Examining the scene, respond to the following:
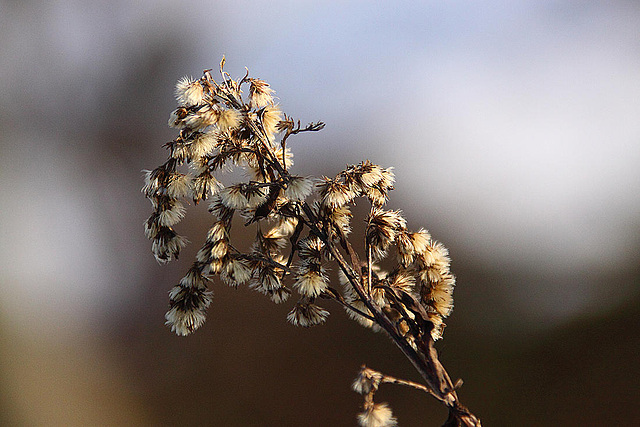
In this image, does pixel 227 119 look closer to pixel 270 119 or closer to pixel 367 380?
pixel 270 119

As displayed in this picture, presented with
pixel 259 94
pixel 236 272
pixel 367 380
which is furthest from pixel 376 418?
pixel 259 94

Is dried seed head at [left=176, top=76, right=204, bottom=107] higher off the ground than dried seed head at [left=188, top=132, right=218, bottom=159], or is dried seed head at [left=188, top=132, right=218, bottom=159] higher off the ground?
dried seed head at [left=176, top=76, right=204, bottom=107]

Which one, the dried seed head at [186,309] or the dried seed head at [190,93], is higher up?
the dried seed head at [190,93]

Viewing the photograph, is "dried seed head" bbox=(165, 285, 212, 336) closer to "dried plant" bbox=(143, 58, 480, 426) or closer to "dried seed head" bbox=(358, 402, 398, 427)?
"dried plant" bbox=(143, 58, 480, 426)

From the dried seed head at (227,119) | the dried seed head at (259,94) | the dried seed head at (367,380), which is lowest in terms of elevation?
the dried seed head at (367,380)

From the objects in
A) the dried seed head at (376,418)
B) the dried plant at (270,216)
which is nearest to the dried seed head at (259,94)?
→ the dried plant at (270,216)

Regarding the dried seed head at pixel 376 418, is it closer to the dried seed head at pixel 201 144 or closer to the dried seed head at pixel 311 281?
the dried seed head at pixel 311 281

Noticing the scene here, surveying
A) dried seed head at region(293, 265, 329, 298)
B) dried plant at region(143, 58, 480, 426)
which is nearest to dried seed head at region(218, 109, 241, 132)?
dried plant at region(143, 58, 480, 426)

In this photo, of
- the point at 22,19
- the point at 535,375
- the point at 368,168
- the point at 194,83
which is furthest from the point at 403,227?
the point at 22,19
